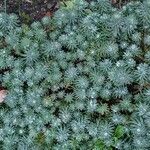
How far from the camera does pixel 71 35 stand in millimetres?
4707

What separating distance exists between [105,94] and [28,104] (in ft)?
2.95

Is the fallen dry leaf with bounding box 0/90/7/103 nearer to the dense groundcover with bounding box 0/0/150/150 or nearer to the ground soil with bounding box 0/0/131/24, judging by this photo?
the dense groundcover with bounding box 0/0/150/150

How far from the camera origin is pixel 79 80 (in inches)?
177

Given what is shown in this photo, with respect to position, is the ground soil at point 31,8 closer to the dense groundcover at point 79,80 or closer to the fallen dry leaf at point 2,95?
the dense groundcover at point 79,80

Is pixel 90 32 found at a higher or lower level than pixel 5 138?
higher

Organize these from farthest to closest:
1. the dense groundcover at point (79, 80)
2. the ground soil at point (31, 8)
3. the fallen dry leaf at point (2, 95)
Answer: the ground soil at point (31, 8), the fallen dry leaf at point (2, 95), the dense groundcover at point (79, 80)

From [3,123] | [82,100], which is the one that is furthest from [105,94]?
[3,123]

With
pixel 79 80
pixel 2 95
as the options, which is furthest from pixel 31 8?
pixel 79 80

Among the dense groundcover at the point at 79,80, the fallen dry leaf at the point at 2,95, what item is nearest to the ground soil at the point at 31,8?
the dense groundcover at the point at 79,80

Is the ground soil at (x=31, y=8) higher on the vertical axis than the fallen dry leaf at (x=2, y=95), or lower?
higher

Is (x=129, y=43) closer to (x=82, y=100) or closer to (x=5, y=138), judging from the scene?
(x=82, y=100)

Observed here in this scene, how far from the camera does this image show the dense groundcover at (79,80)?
14.4 ft

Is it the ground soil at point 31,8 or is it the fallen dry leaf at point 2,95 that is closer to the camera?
the fallen dry leaf at point 2,95

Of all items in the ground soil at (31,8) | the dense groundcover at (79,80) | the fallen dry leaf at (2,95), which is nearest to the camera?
the dense groundcover at (79,80)
